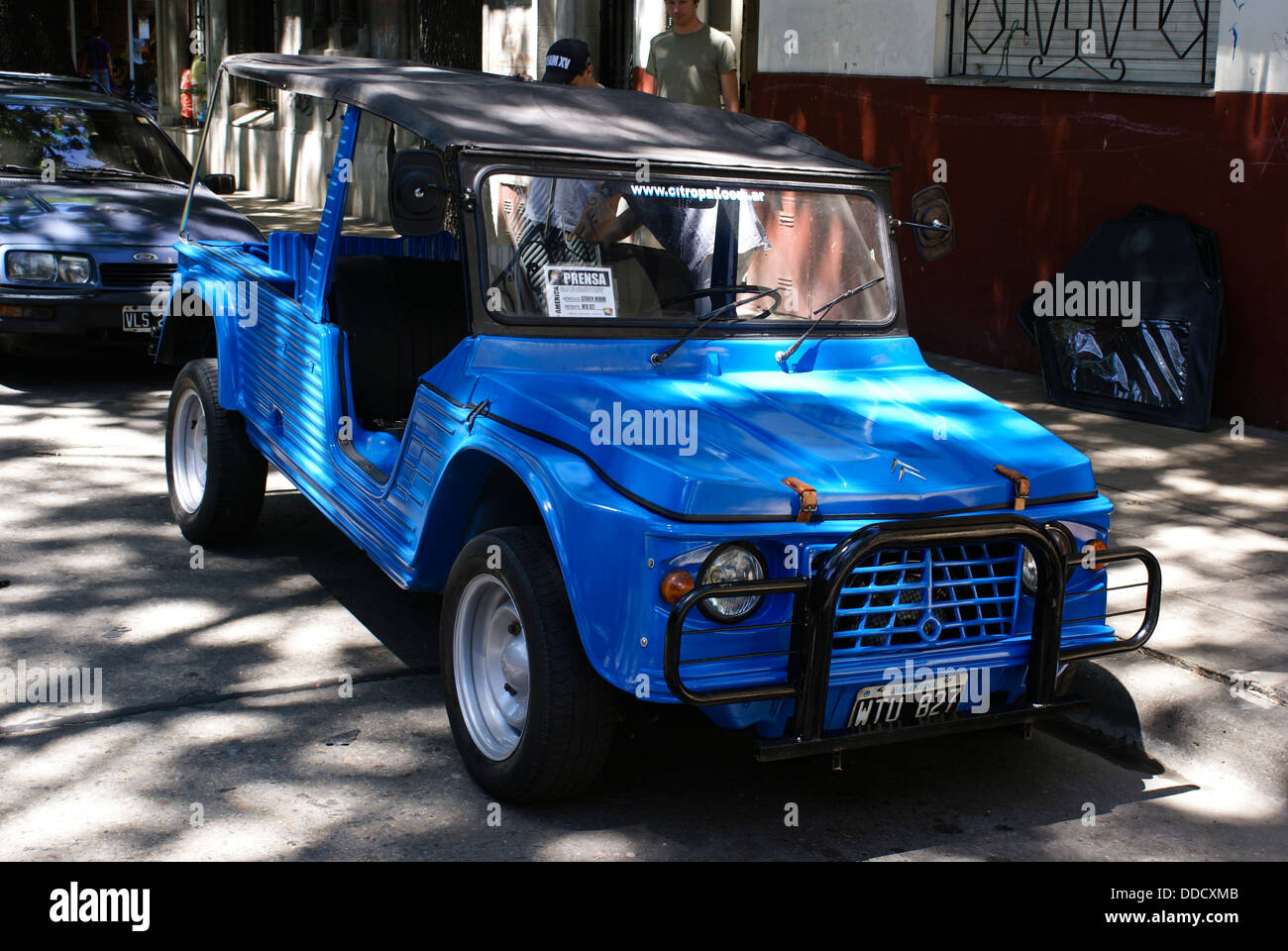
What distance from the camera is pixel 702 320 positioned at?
15.4 ft

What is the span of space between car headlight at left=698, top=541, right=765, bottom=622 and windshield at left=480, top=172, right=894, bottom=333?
1.19 m

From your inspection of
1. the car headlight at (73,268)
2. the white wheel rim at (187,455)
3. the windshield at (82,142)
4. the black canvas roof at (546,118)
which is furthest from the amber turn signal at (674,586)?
the windshield at (82,142)

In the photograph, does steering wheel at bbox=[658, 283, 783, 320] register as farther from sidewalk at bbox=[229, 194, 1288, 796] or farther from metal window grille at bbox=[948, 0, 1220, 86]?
metal window grille at bbox=[948, 0, 1220, 86]

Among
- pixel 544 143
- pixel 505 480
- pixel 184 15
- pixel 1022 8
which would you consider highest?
pixel 184 15

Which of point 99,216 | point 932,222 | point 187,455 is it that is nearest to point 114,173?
point 99,216

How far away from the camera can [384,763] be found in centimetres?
435

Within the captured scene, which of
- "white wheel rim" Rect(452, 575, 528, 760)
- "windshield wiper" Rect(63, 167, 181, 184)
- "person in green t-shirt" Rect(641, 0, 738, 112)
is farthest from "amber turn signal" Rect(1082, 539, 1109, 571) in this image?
"windshield wiper" Rect(63, 167, 181, 184)

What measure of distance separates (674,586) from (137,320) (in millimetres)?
6658

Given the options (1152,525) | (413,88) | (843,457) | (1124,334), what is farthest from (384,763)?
(1124,334)

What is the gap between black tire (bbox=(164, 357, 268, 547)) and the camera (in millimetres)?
6094

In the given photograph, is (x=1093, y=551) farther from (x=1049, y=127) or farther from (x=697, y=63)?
(x=697, y=63)

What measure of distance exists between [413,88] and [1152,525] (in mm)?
3837

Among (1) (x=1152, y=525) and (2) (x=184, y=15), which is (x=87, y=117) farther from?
(2) (x=184, y=15)
